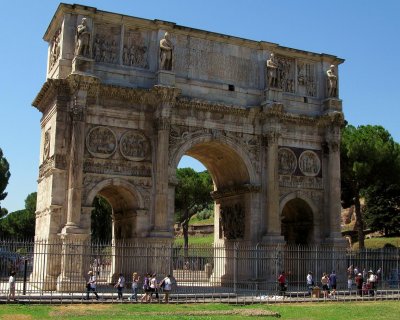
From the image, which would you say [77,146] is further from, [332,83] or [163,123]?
[332,83]

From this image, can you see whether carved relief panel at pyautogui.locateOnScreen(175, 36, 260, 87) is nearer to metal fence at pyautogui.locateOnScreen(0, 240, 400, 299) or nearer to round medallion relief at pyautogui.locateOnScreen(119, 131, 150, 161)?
round medallion relief at pyautogui.locateOnScreen(119, 131, 150, 161)

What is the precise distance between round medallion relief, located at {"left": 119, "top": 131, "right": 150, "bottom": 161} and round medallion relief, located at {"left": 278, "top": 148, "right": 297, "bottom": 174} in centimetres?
645

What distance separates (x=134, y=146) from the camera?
23328mm

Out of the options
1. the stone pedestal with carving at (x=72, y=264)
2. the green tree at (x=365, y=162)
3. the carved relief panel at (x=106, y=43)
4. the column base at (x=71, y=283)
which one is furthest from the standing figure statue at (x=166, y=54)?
the green tree at (x=365, y=162)

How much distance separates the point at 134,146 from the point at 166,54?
4061 millimetres

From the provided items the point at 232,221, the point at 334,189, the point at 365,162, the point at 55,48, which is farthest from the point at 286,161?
the point at 365,162

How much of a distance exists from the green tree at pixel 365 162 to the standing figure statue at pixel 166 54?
55.4ft

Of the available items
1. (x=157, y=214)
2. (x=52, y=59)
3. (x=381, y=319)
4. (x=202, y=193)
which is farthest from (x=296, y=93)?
(x=202, y=193)

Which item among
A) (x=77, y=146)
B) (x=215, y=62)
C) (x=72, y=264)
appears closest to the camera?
(x=72, y=264)

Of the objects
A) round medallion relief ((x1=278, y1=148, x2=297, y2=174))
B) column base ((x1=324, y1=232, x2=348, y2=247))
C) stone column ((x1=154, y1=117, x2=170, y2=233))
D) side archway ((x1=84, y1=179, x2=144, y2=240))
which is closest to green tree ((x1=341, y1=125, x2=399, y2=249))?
column base ((x1=324, y1=232, x2=348, y2=247))

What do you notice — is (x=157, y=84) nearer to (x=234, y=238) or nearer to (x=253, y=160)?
(x=253, y=160)

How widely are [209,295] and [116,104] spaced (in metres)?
8.53

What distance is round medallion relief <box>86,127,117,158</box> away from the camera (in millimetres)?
22547

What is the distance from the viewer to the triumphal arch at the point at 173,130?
2222 centimetres
